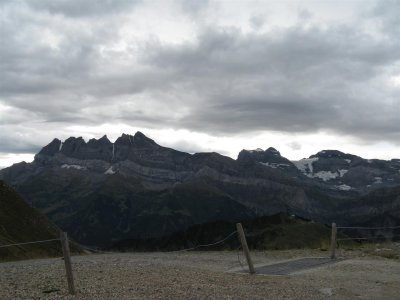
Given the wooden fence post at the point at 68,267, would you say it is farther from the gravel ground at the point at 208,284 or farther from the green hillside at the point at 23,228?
the green hillside at the point at 23,228

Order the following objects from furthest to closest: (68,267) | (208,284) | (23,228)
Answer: (23,228) → (208,284) → (68,267)

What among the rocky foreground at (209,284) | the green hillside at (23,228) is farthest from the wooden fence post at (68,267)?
the green hillside at (23,228)

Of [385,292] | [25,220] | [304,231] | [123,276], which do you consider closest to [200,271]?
[123,276]

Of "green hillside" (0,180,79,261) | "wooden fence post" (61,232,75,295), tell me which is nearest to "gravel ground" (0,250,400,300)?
"wooden fence post" (61,232,75,295)

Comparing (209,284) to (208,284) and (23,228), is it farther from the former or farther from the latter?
(23,228)

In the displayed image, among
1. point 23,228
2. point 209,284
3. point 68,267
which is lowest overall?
point 209,284

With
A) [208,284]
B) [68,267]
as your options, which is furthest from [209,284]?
[68,267]

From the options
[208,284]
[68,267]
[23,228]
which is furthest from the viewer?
[23,228]

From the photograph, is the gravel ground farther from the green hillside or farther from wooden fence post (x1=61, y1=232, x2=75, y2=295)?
the green hillside

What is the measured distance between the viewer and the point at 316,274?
68.9ft

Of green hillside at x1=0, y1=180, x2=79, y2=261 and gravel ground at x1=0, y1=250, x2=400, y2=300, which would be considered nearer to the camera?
gravel ground at x1=0, y1=250, x2=400, y2=300

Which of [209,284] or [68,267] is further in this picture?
[209,284]

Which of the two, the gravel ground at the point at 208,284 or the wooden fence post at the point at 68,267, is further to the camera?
the gravel ground at the point at 208,284

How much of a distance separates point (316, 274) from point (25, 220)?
65.0 meters
